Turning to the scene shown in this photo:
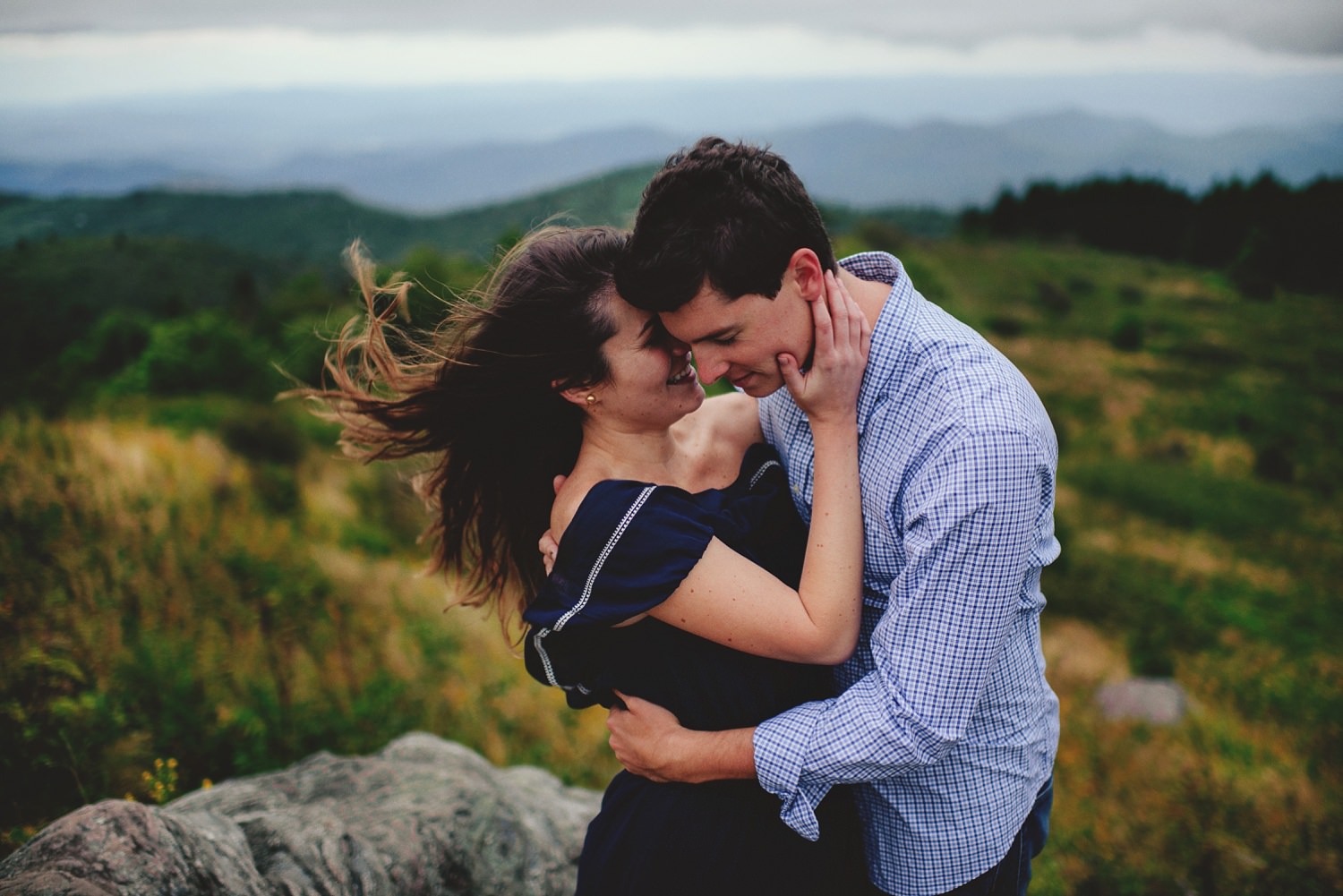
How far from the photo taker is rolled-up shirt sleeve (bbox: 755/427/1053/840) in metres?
1.73

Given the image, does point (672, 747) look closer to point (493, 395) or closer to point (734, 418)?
point (734, 418)

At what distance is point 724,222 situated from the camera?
6.48 ft

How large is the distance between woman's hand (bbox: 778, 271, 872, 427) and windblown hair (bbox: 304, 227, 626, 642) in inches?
24.0

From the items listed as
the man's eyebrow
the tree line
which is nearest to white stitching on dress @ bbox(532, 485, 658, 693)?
the man's eyebrow

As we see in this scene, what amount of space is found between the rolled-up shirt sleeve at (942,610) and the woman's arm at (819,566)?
0.41ft

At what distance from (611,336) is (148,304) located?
113 ft

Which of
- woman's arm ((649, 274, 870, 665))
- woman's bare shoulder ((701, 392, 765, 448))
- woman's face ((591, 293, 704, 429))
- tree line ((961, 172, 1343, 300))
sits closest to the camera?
woman's arm ((649, 274, 870, 665))

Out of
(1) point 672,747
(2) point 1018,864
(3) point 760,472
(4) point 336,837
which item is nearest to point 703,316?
(3) point 760,472

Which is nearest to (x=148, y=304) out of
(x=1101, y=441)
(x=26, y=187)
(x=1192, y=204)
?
(x=26, y=187)

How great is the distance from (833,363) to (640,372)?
60cm

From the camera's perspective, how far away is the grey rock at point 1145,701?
11.3 m

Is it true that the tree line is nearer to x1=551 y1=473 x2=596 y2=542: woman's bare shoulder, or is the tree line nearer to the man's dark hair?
the man's dark hair

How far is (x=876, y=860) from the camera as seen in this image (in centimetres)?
223

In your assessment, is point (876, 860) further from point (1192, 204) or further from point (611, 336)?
point (1192, 204)
